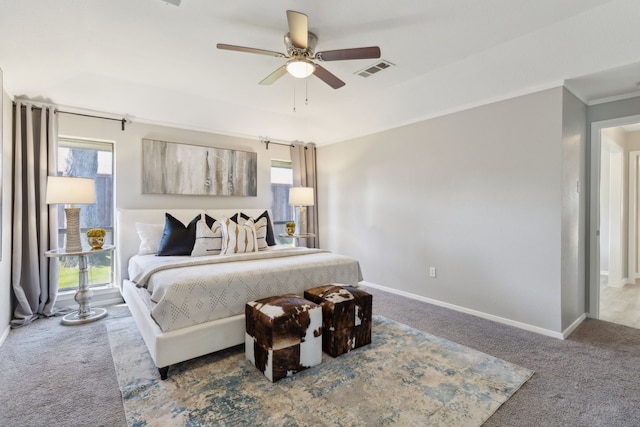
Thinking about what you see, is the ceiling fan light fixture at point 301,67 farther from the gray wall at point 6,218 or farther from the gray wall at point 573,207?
the gray wall at point 6,218

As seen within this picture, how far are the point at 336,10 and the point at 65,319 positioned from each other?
3.91m

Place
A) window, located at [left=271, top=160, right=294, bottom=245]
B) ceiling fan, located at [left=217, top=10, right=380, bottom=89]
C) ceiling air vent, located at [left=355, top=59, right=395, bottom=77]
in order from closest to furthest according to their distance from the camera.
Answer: ceiling fan, located at [left=217, top=10, right=380, bottom=89] → ceiling air vent, located at [left=355, top=59, right=395, bottom=77] → window, located at [left=271, top=160, right=294, bottom=245]

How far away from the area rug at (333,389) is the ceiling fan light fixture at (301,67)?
7.70ft

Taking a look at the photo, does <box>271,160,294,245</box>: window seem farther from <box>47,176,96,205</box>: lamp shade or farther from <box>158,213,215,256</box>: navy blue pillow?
<box>47,176,96,205</box>: lamp shade

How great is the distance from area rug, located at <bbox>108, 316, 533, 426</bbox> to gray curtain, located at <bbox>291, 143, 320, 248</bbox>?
2935 mm

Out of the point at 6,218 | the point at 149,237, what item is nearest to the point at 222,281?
the point at 149,237

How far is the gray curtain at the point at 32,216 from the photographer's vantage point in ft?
10.2

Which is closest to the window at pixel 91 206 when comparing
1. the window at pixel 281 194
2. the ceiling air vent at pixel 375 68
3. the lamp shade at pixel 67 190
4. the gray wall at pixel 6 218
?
the gray wall at pixel 6 218

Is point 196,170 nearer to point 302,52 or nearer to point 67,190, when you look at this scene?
point 67,190

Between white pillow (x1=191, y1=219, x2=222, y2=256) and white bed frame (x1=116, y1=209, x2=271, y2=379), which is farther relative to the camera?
white pillow (x1=191, y1=219, x2=222, y2=256)

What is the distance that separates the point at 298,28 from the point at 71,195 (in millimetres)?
2747

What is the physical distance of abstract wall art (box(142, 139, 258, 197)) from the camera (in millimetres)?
4051

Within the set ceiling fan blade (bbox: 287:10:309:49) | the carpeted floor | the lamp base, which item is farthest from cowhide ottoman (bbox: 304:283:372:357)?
the lamp base

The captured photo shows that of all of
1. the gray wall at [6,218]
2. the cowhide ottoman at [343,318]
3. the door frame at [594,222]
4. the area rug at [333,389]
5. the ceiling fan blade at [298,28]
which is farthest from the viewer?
the door frame at [594,222]
